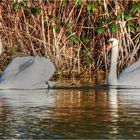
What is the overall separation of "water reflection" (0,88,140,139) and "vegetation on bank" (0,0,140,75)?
449cm

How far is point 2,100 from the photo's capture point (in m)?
12.4

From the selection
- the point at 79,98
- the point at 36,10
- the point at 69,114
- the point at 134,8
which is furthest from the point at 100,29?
the point at 69,114

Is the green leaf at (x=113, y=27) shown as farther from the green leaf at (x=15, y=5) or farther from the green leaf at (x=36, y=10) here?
the green leaf at (x=15, y=5)

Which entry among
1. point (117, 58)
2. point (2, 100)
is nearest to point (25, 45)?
point (117, 58)

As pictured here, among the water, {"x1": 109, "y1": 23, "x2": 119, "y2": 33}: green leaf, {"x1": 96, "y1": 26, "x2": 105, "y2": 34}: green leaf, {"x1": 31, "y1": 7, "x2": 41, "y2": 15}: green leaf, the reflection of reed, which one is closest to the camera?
the water

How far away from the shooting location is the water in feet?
28.8

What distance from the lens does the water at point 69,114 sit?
8766mm

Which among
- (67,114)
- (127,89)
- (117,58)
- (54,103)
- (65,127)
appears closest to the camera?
(65,127)

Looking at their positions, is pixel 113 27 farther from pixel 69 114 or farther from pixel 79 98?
pixel 69 114

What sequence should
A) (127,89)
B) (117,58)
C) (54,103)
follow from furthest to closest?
(117,58)
(127,89)
(54,103)

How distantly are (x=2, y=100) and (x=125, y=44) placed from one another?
6581 millimetres

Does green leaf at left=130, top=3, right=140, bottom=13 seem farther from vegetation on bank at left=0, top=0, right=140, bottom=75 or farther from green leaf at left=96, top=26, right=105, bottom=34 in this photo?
green leaf at left=96, top=26, right=105, bottom=34

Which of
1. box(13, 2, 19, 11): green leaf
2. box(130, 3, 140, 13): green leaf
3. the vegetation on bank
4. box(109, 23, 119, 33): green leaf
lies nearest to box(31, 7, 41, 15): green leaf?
the vegetation on bank

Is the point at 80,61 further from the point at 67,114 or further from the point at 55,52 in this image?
the point at 67,114
